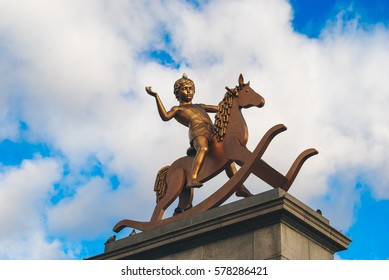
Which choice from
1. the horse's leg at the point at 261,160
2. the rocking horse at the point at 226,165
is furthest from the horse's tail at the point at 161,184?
the horse's leg at the point at 261,160

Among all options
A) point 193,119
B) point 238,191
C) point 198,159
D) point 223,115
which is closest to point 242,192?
point 238,191

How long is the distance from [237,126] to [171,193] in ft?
5.12

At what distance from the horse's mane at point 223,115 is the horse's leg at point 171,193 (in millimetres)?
920

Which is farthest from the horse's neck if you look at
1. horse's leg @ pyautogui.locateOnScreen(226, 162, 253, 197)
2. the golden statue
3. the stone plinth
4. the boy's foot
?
the stone plinth

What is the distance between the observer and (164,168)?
13352 mm

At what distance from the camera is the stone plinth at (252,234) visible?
1044cm

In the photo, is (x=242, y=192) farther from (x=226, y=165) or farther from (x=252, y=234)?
(x=252, y=234)

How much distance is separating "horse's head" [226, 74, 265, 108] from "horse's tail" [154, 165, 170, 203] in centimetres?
179

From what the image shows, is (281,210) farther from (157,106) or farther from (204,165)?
(157,106)

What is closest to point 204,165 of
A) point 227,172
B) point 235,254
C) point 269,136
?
point 227,172

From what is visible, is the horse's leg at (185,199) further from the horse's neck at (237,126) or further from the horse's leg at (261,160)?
the horse's neck at (237,126)

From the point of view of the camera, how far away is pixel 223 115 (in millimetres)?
12523

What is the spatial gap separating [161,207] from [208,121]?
1.59 metres

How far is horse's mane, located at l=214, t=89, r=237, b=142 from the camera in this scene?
12438 mm
